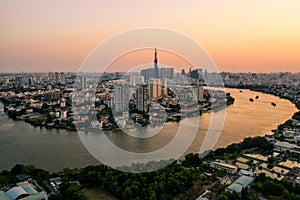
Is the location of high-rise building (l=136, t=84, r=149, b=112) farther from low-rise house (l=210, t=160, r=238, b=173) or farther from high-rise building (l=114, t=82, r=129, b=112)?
low-rise house (l=210, t=160, r=238, b=173)

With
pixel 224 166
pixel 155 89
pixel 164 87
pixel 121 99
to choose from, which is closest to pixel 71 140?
pixel 121 99

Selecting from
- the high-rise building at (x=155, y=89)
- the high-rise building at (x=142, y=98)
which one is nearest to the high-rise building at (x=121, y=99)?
the high-rise building at (x=142, y=98)

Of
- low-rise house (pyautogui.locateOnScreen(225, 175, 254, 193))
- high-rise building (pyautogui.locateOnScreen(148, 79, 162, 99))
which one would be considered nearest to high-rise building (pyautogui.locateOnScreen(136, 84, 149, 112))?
high-rise building (pyautogui.locateOnScreen(148, 79, 162, 99))

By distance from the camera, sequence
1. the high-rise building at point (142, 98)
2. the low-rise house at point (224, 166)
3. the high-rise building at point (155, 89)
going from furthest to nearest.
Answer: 1. the high-rise building at point (155, 89)
2. the high-rise building at point (142, 98)
3. the low-rise house at point (224, 166)

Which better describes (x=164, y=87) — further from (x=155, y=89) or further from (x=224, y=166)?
(x=224, y=166)

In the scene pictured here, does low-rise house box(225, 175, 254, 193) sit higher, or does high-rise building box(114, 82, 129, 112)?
high-rise building box(114, 82, 129, 112)

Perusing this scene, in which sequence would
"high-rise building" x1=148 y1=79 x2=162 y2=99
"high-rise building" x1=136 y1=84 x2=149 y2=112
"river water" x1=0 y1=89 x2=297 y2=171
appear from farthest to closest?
"high-rise building" x1=148 y1=79 x2=162 y2=99, "high-rise building" x1=136 y1=84 x2=149 y2=112, "river water" x1=0 y1=89 x2=297 y2=171

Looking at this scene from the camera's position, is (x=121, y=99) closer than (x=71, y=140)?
No

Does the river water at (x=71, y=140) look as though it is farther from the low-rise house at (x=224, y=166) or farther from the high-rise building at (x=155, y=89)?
the high-rise building at (x=155, y=89)
